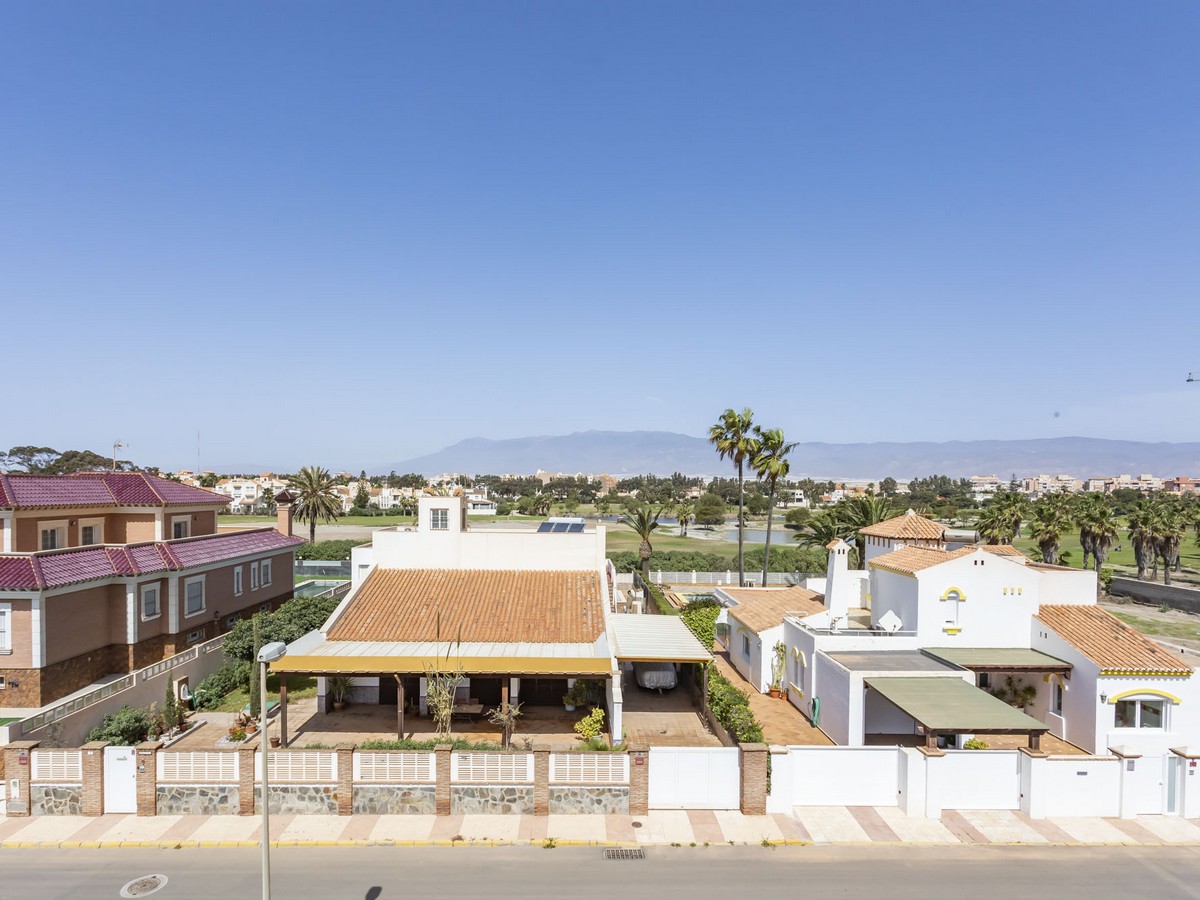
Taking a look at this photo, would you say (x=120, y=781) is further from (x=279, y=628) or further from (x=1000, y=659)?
(x=1000, y=659)

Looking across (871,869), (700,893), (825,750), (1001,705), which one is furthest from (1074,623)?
(700,893)

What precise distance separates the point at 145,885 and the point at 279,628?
50.5 ft

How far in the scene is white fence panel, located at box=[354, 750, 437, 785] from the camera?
16688 mm

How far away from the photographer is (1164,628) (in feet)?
140

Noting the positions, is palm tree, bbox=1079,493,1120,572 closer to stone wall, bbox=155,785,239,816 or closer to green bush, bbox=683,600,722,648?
green bush, bbox=683,600,722,648

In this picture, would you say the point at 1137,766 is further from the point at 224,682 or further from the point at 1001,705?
the point at 224,682

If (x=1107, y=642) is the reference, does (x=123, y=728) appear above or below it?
below

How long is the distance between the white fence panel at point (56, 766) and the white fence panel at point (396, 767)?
262 inches

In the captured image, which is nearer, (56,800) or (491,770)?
(56,800)

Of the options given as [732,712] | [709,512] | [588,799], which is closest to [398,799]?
[588,799]

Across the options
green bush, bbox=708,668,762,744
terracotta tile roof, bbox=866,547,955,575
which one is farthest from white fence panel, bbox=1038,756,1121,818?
terracotta tile roof, bbox=866,547,955,575

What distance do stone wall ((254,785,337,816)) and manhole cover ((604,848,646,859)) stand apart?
6.82m

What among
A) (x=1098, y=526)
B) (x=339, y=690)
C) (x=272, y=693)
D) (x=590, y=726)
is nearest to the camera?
(x=590, y=726)

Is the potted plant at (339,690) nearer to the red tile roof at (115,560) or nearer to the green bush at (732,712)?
the red tile roof at (115,560)
